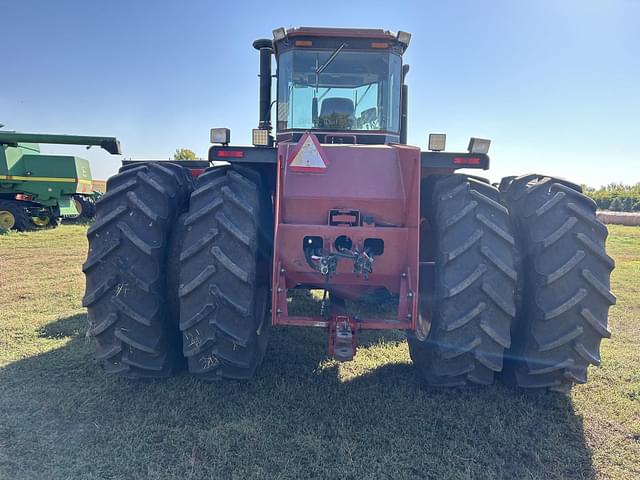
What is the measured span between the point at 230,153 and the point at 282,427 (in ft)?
6.45

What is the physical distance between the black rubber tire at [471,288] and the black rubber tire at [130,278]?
1972 millimetres

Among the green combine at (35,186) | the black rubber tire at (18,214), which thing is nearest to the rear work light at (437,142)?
the green combine at (35,186)

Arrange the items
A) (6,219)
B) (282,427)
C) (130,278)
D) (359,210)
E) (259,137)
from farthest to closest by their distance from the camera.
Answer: (6,219), (259,137), (359,210), (130,278), (282,427)

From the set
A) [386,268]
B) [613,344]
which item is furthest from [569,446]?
[613,344]

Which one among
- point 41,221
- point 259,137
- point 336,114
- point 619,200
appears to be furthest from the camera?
point 619,200

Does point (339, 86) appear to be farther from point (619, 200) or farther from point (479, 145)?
point (619, 200)

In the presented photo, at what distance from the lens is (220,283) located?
2.95 meters

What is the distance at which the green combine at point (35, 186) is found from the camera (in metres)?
15.2

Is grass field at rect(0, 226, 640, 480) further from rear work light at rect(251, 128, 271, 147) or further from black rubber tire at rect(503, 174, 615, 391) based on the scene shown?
rear work light at rect(251, 128, 271, 147)

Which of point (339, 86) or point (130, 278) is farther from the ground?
point (339, 86)

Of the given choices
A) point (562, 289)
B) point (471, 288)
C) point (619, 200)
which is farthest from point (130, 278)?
point (619, 200)

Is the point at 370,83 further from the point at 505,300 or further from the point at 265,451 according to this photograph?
the point at 265,451

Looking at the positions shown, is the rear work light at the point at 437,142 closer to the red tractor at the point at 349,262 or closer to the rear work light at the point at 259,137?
the red tractor at the point at 349,262

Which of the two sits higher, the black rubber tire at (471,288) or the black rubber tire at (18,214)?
the black rubber tire at (471,288)
